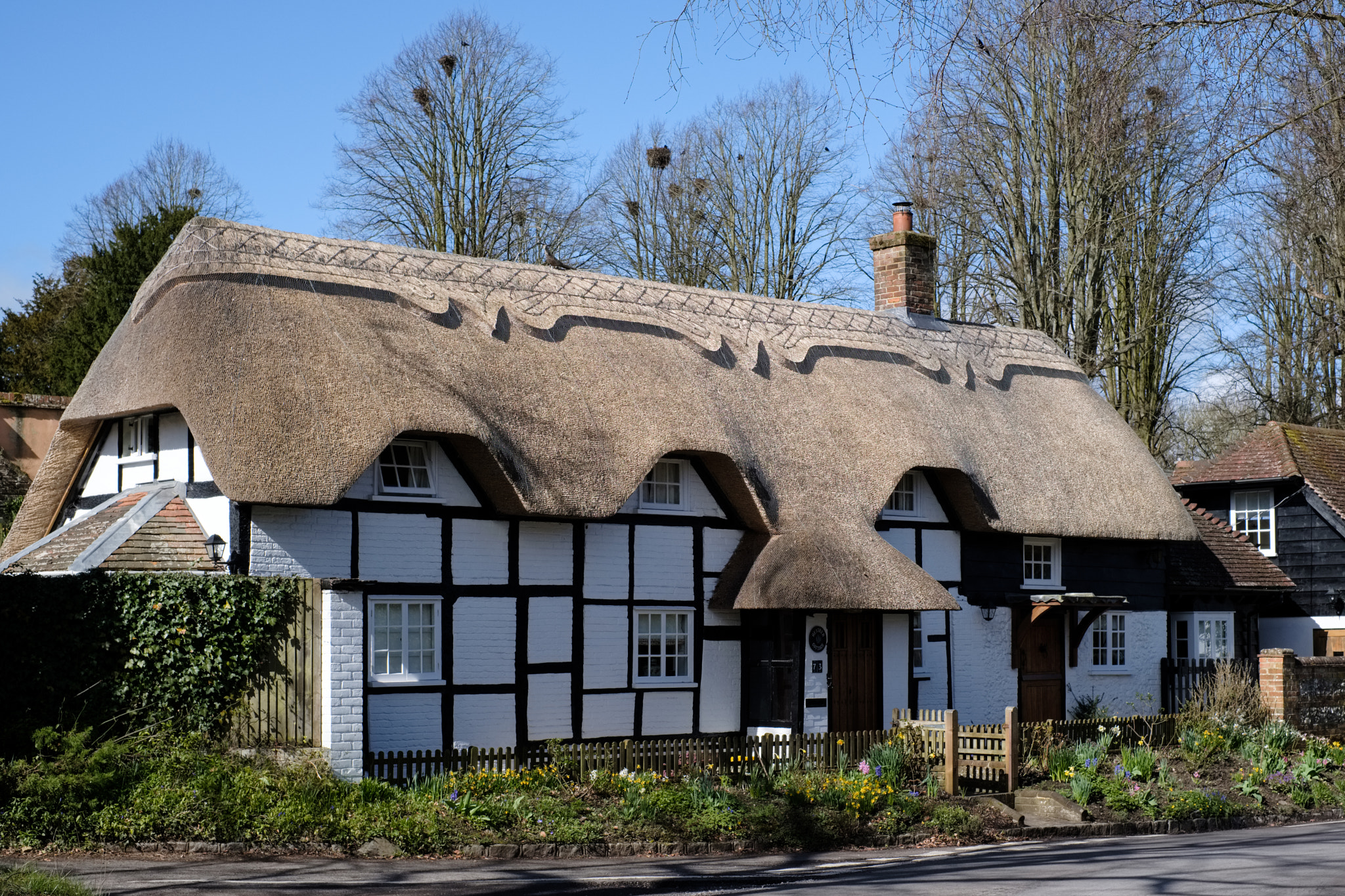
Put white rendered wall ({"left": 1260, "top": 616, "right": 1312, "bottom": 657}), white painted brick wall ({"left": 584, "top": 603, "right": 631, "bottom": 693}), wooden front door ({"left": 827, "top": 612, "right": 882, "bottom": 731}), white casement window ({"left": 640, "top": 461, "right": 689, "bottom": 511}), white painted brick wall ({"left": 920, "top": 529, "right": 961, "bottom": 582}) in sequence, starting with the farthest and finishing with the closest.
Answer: white rendered wall ({"left": 1260, "top": 616, "right": 1312, "bottom": 657}) < white painted brick wall ({"left": 920, "top": 529, "right": 961, "bottom": 582}) < wooden front door ({"left": 827, "top": 612, "right": 882, "bottom": 731}) < white casement window ({"left": 640, "top": 461, "right": 689, "bottom": 511}) < white painted brick wall ({"left": 584, "top": 603, "right": 631, "bottom": 693})

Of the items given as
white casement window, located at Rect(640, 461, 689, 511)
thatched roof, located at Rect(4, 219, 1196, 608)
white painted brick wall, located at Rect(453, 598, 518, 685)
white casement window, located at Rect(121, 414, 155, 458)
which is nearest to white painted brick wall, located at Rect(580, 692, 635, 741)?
white painted brick wall, located at Rect(453, 598, 518, 685)

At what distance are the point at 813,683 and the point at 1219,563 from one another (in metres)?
11.2

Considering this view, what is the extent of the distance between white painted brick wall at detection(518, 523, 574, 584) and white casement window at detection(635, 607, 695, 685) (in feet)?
4.08

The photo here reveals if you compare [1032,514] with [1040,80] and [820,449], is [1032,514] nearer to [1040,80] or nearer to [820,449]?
[820,449]

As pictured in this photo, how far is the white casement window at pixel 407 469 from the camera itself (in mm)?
16828

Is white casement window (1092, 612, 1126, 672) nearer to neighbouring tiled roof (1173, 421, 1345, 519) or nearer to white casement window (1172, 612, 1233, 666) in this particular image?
white casement window (1172, 612, 1233, 666)

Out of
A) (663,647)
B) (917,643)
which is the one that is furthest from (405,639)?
(917,643)

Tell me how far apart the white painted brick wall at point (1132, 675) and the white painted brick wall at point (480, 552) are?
34.1 feet

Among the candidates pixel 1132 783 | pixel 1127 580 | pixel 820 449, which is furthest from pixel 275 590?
pixel 1127 580

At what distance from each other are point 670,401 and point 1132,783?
7.45 meters

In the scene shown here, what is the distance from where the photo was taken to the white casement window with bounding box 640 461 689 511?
746 inches

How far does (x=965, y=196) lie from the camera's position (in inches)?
1293

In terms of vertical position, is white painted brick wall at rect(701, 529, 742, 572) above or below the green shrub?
above

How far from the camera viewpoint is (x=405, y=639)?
16.6m
